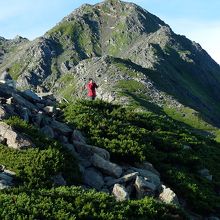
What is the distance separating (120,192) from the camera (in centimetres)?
2108

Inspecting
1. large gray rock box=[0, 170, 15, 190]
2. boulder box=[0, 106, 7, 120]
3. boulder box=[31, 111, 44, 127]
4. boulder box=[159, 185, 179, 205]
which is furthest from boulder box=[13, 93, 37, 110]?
boulder box=[159, 185, 179, 205]

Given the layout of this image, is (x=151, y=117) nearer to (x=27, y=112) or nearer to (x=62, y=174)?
(x=27, y=112)

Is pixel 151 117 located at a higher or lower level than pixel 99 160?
higher

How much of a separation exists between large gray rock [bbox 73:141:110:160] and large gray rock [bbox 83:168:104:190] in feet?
4.56

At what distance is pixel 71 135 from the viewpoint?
26234mm

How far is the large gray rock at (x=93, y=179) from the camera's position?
22453 millimetres

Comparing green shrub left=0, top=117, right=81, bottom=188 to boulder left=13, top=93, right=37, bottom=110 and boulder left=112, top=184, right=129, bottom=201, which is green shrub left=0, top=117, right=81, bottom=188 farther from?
boulder left=13, top=93, right=37, bottom=110

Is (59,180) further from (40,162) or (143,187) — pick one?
(143,187)

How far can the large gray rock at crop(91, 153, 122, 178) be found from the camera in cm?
Answer: 2331

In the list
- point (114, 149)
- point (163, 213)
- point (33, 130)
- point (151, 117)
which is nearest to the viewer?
point (163, 213)

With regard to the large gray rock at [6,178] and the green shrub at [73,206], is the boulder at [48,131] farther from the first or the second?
the green shrub at [73,206]

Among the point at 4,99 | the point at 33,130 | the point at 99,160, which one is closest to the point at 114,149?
the point at 99,160

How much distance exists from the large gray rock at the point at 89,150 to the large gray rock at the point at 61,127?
1.09 metres

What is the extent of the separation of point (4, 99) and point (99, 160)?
599 cm
